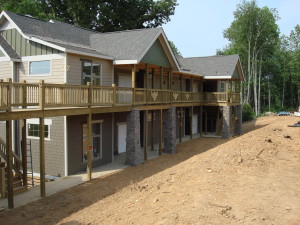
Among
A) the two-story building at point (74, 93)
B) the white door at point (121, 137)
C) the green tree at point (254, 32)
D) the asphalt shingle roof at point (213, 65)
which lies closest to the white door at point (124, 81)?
the two-story building at point (74, 93)

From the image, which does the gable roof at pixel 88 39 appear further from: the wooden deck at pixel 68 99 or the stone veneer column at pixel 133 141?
the stone veneer column at pixel 133 141

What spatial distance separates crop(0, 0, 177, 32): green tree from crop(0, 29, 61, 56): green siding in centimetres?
1844

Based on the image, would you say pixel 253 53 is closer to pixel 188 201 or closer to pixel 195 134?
pixel 195 134

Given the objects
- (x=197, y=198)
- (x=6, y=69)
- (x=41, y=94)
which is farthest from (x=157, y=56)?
(x=197, y=198)

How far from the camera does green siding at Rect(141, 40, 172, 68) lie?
18.3 meters

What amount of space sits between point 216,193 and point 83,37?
1446 cm

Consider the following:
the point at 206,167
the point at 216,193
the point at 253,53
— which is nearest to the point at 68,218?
the point at 216,193

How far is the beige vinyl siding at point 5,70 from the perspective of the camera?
52.5 feet

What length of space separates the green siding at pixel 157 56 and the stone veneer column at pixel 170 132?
11.2ft

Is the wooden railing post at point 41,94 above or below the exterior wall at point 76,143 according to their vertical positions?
above

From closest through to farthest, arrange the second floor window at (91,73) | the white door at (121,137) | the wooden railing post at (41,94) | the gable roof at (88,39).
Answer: the wooden railing post at (41,94), the gable roof at (88,39), the second floor window at (91,73), the white door at (121,137)

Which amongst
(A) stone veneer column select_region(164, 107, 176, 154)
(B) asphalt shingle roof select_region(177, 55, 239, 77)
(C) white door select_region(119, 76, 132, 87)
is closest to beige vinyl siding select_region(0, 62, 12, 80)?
(C) white door select_region(119, 76, 132, 87)

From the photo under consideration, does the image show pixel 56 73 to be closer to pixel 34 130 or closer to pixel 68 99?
pixel 68 99

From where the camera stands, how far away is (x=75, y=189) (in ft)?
40.1
